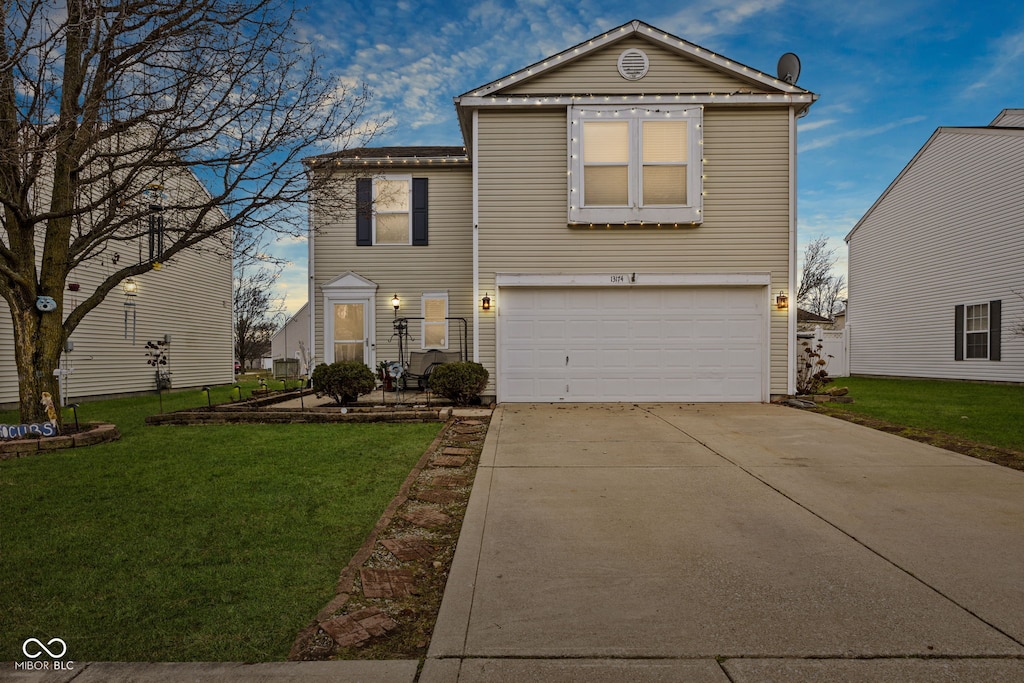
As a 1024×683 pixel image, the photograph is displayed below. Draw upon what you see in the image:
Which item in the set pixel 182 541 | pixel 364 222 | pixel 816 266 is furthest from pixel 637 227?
pixel 816 266

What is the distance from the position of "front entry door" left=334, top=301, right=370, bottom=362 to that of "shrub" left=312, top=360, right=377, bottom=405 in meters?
3.09

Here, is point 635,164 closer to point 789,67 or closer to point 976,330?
point 789,67

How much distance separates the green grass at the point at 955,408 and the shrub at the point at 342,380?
8260 mm

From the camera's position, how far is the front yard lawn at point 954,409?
7.21 m

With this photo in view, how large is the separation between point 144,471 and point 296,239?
13.3 ft

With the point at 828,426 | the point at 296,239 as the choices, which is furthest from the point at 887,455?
the point at 296,239

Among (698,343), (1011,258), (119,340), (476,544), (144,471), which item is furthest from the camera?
(1011,258)

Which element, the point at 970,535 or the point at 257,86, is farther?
the point at 257,86

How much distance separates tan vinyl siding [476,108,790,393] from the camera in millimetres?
10219

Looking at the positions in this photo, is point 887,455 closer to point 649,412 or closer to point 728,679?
point 649,412

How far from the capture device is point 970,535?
3.52m

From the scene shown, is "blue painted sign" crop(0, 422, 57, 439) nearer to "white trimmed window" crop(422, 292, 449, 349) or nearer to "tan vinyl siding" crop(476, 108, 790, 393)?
"tan vinyl siding" crop(476, 108, 790, 393)

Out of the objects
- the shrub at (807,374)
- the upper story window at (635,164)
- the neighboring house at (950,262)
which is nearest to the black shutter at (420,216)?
the upper story window at (635,164)

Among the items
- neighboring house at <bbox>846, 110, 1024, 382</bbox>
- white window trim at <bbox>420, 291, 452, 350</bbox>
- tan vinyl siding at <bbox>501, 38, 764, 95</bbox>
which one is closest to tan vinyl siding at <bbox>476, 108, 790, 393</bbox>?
tan vinyl siding at <bbox>501, 38, 764, 95</bbox>
